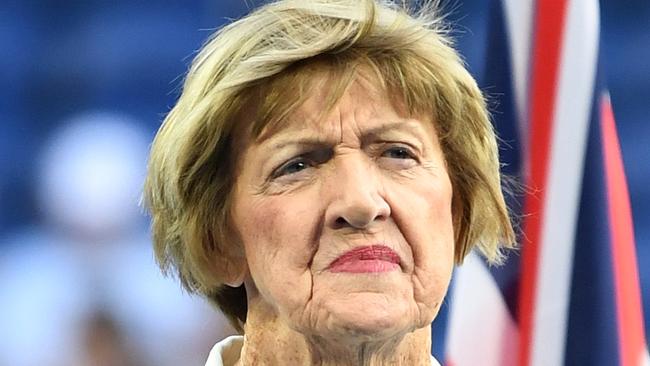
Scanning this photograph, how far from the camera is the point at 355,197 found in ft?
3.24

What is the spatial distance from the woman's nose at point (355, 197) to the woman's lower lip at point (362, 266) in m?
0.03

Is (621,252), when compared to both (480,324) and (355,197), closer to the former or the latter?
(480,324)

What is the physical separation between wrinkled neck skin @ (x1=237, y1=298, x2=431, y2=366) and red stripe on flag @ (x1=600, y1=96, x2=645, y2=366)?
0.98 ft

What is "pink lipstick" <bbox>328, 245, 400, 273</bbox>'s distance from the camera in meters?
0.99

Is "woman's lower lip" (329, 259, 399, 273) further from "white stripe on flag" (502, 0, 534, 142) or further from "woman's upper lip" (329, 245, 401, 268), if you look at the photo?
"white stripe on flag" (502, 0, 534, 142)

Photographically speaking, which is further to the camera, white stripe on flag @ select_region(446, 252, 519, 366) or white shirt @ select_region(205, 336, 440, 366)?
white stripe on flag @ select_region(446, 252, 519, 366)

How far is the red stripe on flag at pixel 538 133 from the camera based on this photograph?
1.29 metres

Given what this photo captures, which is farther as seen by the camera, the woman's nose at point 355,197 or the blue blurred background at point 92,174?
the blue blurred background at point 92,174

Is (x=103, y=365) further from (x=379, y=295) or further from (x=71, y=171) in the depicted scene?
(x=379, y=295)

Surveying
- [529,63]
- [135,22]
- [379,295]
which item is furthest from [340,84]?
[135,22]

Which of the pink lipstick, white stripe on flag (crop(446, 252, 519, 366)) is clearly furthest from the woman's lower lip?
white stripe on flag (crop(446, 252, 519, 366))

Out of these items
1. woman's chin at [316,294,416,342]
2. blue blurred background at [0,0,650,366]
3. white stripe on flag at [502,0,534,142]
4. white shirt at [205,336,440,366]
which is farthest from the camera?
blue blurred background at [0,0,650,366]

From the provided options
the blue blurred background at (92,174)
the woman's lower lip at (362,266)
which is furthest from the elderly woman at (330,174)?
the blue blurred background at (92,174)

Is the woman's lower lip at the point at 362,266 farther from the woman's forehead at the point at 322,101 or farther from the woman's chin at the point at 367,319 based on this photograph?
the woman's forehead at the point at 322,101
